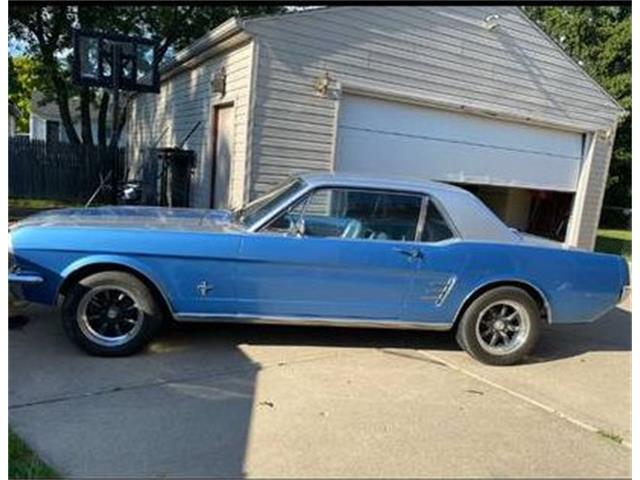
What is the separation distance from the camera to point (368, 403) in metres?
4.14

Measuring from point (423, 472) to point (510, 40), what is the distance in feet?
32.1

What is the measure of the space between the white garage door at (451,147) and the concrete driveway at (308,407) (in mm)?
5069

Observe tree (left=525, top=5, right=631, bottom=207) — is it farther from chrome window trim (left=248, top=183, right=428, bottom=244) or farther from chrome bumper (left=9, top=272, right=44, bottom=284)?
chrome bumper (left=9, top=272, right=44, bottom=284)

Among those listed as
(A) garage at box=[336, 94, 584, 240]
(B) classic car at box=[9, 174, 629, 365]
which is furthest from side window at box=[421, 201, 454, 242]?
(A) garage at box=[336, 94, 584, 240]

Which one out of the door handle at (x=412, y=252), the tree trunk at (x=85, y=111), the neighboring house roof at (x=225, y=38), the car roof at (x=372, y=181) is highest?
the neighboring house roof at (x=225, y=38)

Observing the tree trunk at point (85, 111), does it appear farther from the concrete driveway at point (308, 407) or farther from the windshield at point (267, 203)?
the windshield at point (267, 203)

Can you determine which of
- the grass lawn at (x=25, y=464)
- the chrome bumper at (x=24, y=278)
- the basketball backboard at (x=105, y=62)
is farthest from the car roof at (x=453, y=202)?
the basketball backboard at (x=105, y=62)

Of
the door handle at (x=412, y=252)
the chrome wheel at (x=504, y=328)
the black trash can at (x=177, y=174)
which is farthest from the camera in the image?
the black trash can at (x=177, y=174)

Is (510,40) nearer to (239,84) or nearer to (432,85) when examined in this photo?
(432,85)

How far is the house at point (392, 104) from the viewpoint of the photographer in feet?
30.2

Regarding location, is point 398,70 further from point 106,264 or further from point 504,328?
point 106,264

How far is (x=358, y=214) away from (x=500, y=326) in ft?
5.10

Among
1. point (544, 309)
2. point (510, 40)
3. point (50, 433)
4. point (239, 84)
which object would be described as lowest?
point (50, 433)

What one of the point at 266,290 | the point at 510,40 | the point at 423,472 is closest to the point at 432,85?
the point at 510,40
